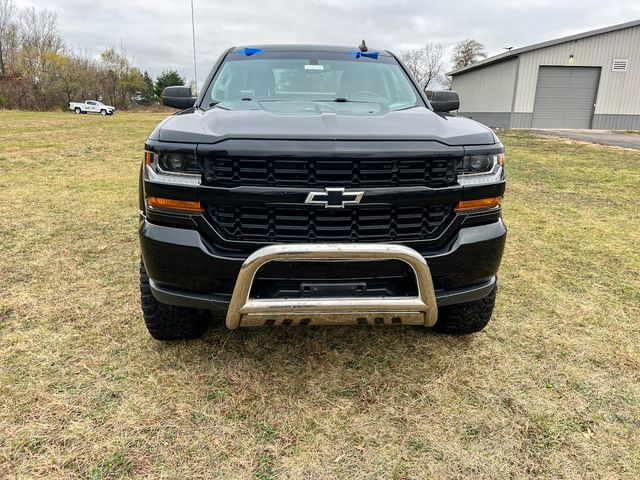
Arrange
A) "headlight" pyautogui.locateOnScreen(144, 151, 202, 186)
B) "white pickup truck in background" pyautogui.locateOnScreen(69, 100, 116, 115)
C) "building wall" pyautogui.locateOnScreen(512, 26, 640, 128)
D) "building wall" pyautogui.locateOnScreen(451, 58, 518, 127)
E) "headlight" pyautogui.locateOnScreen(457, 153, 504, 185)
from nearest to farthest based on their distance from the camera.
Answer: "headlight" pyautogui.locateOnScreen(144, 151, 202, 186) → "headlight" pyautogui.locateOnScreen(457, 153, 504, 185) → "building wall" pyautogui.locateOnScreen(512, 26, 640, 128) → "building wall" pyautogui.locateOnScreen(451, 58, 518, 127) → "white pickup truck in background" pyautogui.locateOnScreen(69, 100, 116, 115)

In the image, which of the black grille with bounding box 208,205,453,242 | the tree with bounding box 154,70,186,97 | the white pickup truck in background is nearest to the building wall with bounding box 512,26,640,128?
the black grille with bounding box 208,205,453,242

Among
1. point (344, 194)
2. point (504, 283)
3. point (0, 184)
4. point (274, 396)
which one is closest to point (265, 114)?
point (344, 194)

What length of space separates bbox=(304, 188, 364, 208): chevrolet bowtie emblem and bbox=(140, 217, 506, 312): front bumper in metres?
0.40

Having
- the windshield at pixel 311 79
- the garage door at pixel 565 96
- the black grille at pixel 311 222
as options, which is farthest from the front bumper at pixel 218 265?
the garage door at pixel 565 96

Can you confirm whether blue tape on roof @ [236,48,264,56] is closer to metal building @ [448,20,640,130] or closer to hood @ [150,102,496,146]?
hood @ [150,102,496,146]

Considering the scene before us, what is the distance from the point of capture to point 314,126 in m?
2.12

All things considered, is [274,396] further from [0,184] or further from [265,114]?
[0,184]

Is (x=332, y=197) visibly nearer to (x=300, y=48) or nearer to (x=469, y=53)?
(x=300, y=48)

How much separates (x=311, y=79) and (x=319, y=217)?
161cm

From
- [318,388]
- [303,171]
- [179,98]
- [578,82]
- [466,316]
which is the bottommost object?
[318,388]

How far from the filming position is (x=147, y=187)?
82.9 inches

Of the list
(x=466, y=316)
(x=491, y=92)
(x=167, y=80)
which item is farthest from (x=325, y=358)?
(x=167, y=80)

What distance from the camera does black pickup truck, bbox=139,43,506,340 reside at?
2.00 meters

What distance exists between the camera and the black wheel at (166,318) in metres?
2.50
